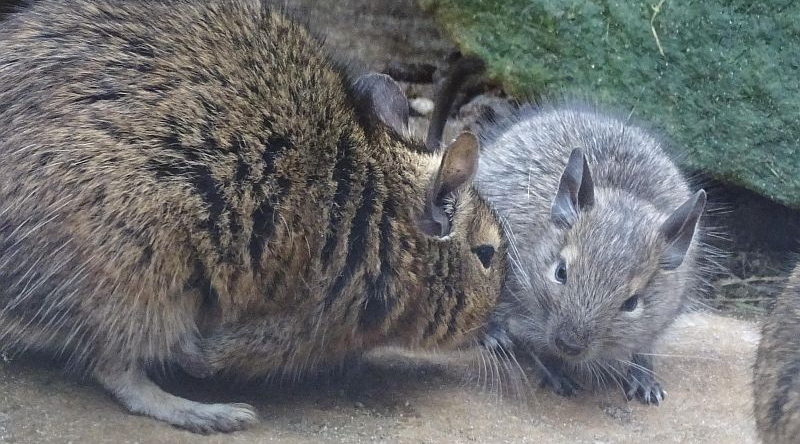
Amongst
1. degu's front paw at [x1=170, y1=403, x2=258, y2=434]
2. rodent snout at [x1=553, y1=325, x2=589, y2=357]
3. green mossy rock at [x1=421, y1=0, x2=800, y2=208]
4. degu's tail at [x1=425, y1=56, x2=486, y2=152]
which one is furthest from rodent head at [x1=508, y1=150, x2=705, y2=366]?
degu's tail at [x1=425, y1=56, x2=486, y2=152]

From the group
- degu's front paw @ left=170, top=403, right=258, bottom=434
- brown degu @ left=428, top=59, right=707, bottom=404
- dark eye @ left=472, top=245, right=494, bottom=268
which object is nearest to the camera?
degu's front paw @ left=170, top=403, right=258, bottom=434

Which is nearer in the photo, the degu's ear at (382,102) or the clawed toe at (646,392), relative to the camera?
the degu's ear at (382,102)

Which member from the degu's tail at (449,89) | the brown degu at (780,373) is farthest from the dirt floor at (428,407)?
the degu's tail at (449,89)

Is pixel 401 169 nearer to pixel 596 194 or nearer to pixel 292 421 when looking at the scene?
pixel 292 421

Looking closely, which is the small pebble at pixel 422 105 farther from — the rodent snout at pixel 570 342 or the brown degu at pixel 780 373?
the brown degu at pixel 780 373

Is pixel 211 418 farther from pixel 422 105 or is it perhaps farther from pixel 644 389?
pixel 422 105

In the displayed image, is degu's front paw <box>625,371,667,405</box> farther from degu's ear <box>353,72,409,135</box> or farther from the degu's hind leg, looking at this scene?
the degu's hind leg
